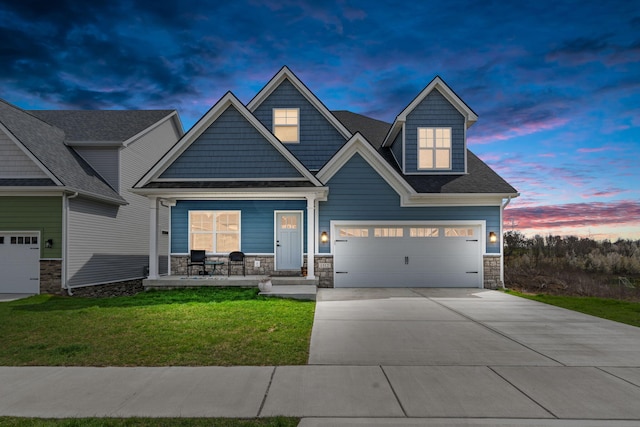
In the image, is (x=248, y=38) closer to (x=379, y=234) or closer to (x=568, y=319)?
(x=379, y=234)

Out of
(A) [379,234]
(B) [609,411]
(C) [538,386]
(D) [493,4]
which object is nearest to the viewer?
(B) [609,411]

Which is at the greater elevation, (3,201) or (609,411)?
(3,201)

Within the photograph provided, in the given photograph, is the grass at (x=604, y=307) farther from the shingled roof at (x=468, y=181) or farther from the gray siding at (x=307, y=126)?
the gray siding at (x=307, y=126)

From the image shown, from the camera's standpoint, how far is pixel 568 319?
9.09 meters

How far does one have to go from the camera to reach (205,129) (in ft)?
43.8

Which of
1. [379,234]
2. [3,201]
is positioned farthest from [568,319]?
[3,201]

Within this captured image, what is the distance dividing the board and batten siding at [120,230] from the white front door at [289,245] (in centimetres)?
672

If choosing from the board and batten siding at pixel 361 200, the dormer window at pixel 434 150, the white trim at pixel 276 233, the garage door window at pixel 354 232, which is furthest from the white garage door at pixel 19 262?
the dormer window at pixel 434 150

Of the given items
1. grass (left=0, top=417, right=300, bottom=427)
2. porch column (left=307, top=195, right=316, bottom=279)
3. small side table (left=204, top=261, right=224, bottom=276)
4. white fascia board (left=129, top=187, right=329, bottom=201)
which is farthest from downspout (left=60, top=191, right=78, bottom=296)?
grass (left=0, top=417, right=300, bottom=427)

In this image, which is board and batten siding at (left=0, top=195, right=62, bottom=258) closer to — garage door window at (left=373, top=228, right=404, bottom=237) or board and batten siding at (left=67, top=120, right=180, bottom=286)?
board and batten siding at (left=67, top=120, right=180, bottom=286)

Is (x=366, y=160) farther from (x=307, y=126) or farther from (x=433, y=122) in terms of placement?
(x=433, y=122)

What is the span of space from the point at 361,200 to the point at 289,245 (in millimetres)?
3305

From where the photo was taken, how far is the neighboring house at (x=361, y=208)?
13.3m

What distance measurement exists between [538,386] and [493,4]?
1283cm
